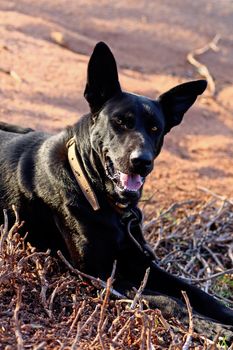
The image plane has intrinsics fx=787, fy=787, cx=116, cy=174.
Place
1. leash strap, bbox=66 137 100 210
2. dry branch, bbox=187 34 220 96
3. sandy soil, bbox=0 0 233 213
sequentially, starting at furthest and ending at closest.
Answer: dry branch, bbox=187 34 220 96 < sandy soil, bbox=0 0 233 213 < leash strap, bbox=66 137 100 210

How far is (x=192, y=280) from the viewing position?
4.66m

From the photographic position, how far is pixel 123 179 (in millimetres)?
4270

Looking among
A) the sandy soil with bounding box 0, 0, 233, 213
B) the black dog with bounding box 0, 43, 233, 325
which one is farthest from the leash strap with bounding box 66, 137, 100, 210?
the sandy soil with bounding box 0, 0, 233, 213

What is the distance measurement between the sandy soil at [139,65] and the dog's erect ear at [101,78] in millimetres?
2009

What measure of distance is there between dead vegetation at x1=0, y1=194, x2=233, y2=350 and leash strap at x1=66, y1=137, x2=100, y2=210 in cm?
40

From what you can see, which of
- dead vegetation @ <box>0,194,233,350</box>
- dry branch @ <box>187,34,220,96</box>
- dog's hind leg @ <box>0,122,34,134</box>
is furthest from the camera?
dry branch @ <box>187,34,220,96</box>

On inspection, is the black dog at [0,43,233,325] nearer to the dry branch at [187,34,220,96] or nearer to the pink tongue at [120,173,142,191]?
the pink tongue at [120,173,142,191]

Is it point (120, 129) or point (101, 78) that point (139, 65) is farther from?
point (120, 129)

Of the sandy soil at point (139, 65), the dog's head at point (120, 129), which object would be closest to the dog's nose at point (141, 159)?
the dog's head at point (120, 129)

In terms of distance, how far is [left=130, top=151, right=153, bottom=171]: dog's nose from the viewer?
4.14 m

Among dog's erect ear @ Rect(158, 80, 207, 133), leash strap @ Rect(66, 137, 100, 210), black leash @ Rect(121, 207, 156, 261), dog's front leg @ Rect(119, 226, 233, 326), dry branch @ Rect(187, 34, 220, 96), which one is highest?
dog's erect ear @ Rect(158, 80, 207, 133)

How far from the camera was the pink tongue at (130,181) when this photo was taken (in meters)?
4.27

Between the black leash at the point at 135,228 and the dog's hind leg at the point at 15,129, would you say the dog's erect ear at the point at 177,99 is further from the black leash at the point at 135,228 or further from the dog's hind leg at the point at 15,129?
the dog's hind leg at the point at 15,129

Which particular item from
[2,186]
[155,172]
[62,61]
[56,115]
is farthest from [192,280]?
[62,61]
